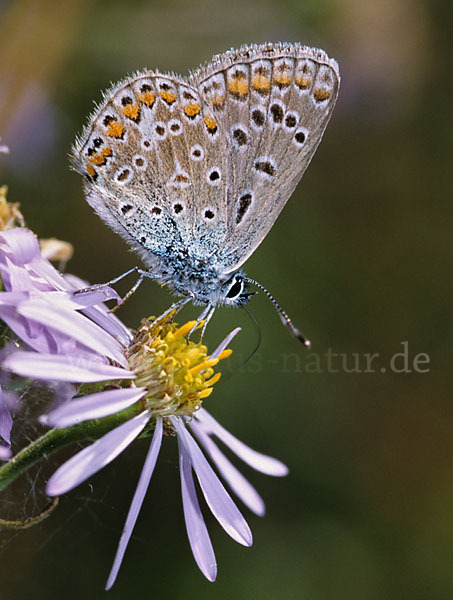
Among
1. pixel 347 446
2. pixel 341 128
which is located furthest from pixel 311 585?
pixel 341 128

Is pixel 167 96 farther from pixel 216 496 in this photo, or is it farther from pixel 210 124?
pixel 216 496

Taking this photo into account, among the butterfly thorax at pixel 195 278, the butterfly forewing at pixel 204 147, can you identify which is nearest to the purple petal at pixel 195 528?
the butterfly thorax at pixel 195 278

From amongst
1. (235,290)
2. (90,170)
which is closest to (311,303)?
(235,290)

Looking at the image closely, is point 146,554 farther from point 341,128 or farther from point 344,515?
point 341,128

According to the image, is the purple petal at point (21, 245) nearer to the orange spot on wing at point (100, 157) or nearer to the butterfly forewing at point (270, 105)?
the orange spot on wing at point (100, 157)

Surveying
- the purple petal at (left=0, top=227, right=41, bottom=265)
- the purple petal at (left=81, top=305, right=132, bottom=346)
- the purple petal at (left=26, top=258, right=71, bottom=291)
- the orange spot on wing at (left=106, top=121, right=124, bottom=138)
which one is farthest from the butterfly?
the purple petal at (left=0, top=227, right=41, bottom=265)
